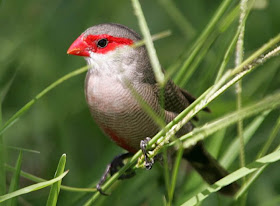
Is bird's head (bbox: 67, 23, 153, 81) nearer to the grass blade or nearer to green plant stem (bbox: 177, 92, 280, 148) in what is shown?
the grass blade

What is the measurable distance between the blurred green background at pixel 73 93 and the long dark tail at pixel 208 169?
0.32 ft

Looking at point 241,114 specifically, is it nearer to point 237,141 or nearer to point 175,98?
point 237,141

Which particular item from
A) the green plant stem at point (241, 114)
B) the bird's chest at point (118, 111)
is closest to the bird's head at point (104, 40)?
the bird's chest at point (118, 111)

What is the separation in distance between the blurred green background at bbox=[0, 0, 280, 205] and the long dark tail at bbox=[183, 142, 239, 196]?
99mm

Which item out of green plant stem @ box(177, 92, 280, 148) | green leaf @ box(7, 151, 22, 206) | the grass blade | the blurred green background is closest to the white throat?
the blurred green background

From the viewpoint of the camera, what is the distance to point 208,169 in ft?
11.3

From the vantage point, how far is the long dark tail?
11.1ft

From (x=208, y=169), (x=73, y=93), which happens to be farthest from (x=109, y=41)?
(x=73, y=93)

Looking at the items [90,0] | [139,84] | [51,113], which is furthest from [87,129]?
[139,84]

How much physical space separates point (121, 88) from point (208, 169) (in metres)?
0.82

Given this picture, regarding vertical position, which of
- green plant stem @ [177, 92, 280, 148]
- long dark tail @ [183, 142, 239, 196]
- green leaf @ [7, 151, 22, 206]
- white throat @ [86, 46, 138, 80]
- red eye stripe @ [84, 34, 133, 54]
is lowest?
long dark tail @ [183, 142, 239, 196]

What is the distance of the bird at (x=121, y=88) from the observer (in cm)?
298

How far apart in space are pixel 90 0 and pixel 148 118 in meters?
1.77

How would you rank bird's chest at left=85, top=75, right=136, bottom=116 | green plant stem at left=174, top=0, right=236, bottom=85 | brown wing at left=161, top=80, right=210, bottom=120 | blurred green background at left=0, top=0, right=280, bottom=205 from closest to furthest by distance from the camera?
green plant stem at left=174, top=0, right=236, bottom=85 → bird's chest at left=85, top=75, right=136, bottom=116 → brown wing at left=161, top=80, right=210, bottom=120 → blurred green background at left=0, top=0, right=280, bottom=205
